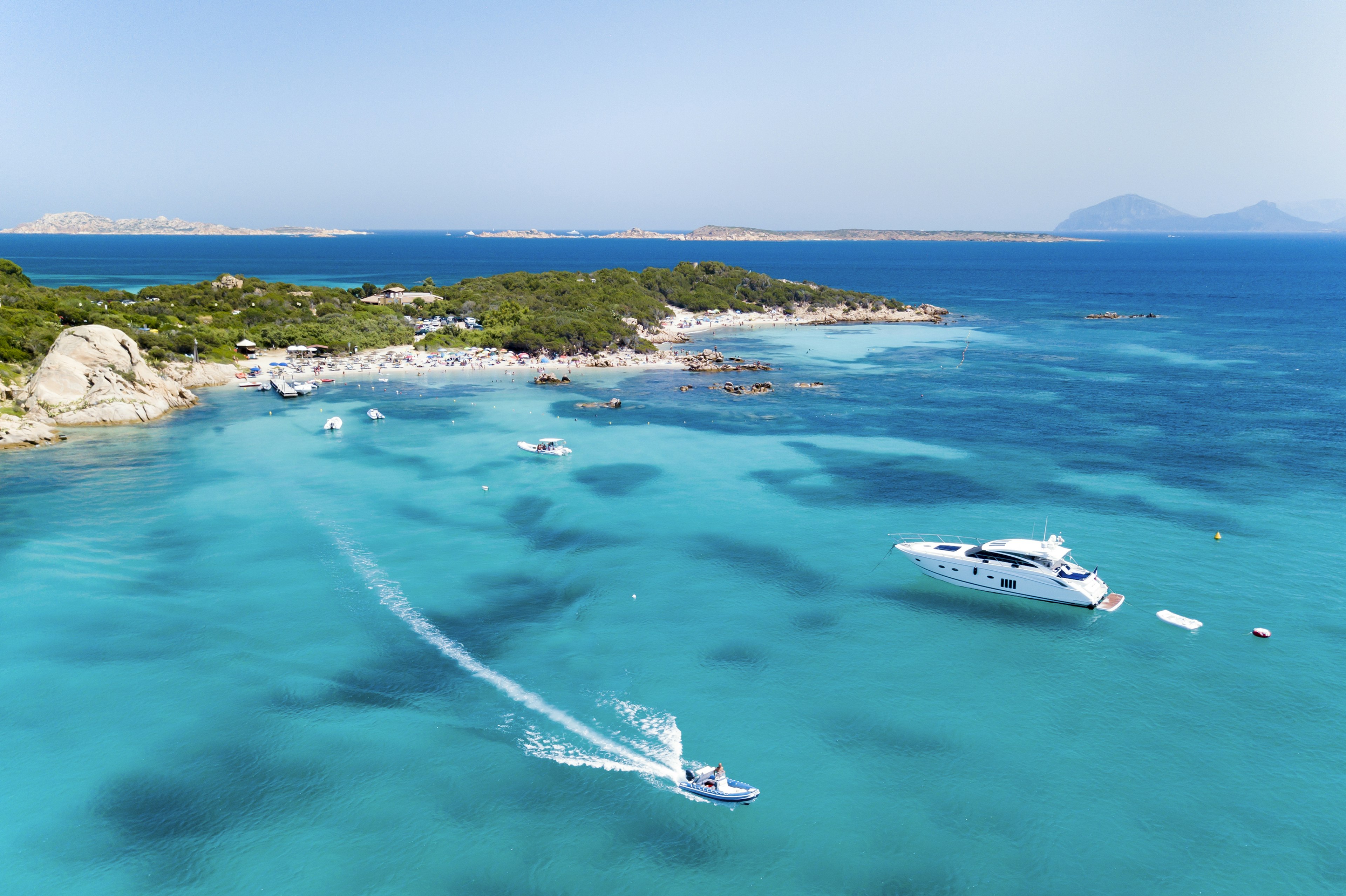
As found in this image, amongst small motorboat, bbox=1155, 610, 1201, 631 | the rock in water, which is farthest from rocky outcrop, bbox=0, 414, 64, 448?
small motorboat, bbox=1155, 610, 1201, 631

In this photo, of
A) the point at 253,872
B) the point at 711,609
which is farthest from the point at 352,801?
the point at 711,609

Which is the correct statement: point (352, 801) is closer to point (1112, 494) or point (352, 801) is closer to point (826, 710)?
point (826, 710)

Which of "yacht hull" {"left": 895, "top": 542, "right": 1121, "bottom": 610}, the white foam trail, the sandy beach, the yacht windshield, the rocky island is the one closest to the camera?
the white foam trail

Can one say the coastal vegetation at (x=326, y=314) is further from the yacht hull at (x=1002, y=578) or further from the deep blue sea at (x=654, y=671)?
the yacht hull at (x=1002, y=578)

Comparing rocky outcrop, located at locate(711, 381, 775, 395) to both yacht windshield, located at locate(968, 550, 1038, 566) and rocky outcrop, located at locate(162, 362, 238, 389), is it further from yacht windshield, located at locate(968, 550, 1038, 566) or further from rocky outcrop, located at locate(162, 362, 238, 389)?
rocky outcrop, located at locate(162, 362, 238, 389)

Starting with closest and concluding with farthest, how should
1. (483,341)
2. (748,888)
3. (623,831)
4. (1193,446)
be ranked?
(748,888) → (623,831) → (1193,446) → (483,341)

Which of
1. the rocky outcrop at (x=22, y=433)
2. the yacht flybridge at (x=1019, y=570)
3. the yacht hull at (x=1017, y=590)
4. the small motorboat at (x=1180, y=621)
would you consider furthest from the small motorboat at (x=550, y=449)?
the small motorboat at (x=1180, y=621)

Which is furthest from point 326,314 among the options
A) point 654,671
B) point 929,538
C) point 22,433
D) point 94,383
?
point 654,671
